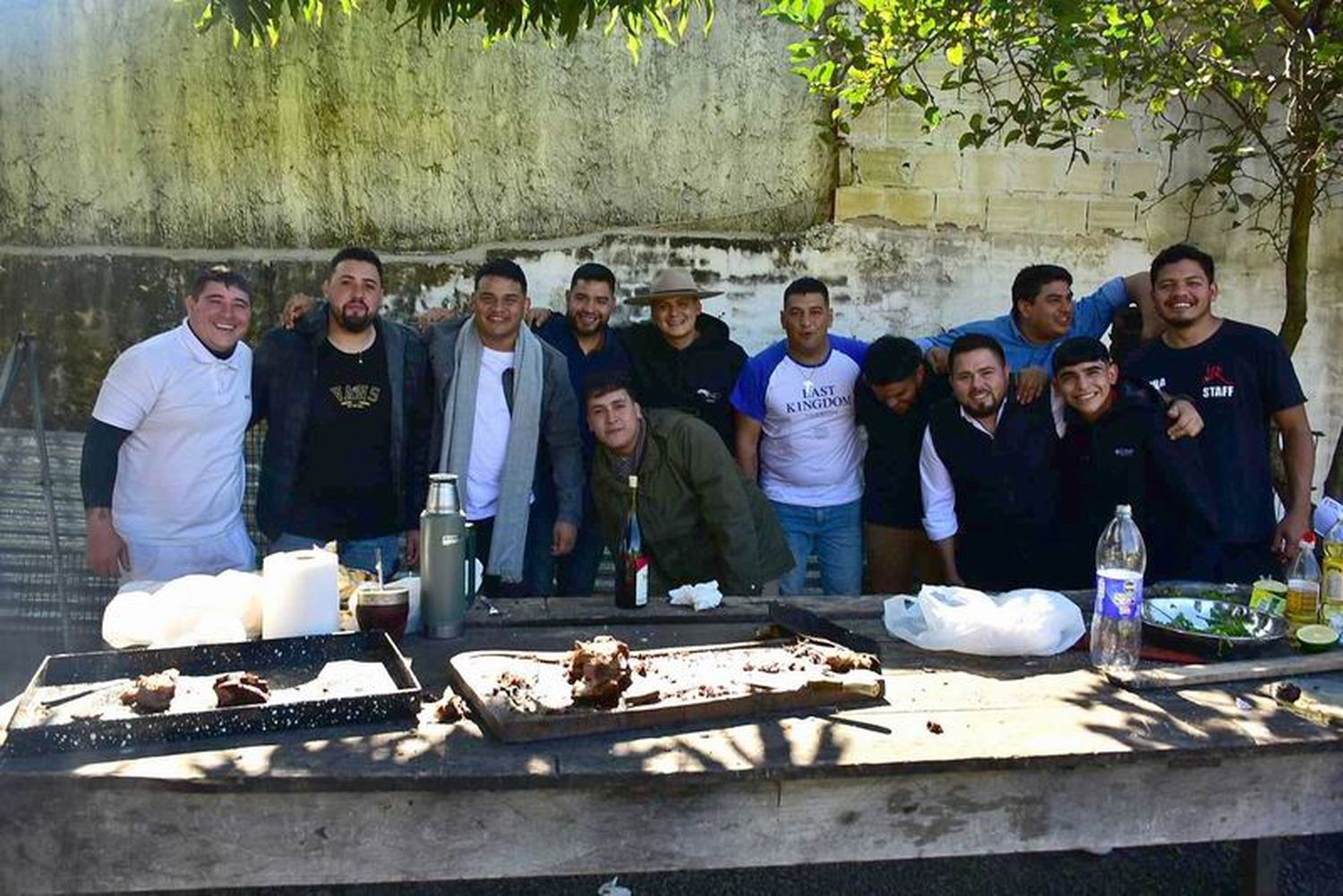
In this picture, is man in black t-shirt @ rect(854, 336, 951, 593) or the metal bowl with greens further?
man in black t-shirt @ rect(854, 336, 951, 593)

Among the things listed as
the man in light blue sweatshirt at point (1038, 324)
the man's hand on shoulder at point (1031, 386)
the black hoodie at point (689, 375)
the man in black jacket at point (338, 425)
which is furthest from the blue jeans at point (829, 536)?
the man in black jacket at point (338, 425)

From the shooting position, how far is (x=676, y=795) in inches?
89.7

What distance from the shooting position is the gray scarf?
4.37m

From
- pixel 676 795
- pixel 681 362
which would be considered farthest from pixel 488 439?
pixel 676 795

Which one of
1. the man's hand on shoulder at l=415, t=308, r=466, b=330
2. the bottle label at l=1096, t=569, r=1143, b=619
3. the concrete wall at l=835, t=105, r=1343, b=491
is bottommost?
the bottle label at l=1096, t=569, r=1143, b=619

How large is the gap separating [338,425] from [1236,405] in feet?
11.3

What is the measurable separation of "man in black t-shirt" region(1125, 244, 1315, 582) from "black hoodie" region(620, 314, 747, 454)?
1.75 m

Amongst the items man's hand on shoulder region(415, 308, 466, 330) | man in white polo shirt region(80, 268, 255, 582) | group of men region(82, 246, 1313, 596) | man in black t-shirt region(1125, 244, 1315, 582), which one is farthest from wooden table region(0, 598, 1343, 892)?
man's hand on shoulder region(415, 308, 466, 330)

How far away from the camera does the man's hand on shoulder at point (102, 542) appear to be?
3879 mm

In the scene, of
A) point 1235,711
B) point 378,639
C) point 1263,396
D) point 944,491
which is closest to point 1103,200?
point 1263,396

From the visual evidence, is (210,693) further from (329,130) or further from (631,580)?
(329,130)

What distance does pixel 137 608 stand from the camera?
9.53 feet

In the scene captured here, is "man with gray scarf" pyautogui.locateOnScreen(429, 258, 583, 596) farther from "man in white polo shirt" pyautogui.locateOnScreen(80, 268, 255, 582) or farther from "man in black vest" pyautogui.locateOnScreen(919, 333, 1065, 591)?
"man in black vest" pyautogui.locateOnScreen(919, 333, 1065, 591)

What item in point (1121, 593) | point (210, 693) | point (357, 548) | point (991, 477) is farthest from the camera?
point (357, 548)
